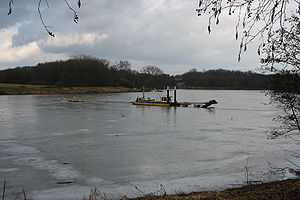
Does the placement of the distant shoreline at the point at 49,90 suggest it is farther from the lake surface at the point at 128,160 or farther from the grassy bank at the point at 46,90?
the lake surface at the point at 128,160

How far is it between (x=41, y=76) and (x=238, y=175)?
9936cm

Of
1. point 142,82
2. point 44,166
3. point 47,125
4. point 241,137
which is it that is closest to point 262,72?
point 44,166

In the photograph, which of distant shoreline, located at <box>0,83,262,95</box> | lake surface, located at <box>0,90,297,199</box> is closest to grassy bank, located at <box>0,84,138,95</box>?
distant shoreline, located at <box>0,83,262,95</box>

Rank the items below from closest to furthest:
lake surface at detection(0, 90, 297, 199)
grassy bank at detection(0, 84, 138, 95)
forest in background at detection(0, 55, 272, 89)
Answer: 1. lake surface at detection(0, 90, 297, 199)
2. grassy bank at detection(0, 84, 138, 95)
3. forest in background at detection(0, 55, 272, 89)

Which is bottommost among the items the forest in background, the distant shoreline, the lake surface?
the lake surface

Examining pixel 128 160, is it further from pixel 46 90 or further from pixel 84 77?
pixel 84 77

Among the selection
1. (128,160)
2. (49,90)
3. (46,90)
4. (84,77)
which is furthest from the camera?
(84,77)

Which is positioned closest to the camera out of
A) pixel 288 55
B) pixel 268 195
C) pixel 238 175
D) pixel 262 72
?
pixel 268 195

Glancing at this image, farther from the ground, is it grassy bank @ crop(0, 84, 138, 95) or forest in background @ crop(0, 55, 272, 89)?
forest in background @ crop(0, 55, 272, 89)

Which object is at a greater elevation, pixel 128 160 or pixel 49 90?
pixel 49 90

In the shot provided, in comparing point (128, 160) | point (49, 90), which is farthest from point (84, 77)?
point (128, 160)

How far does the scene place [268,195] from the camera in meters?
5.13

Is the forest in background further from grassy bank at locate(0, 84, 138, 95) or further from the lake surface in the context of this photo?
the lake surface

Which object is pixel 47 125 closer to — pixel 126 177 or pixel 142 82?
pixel 126 177
